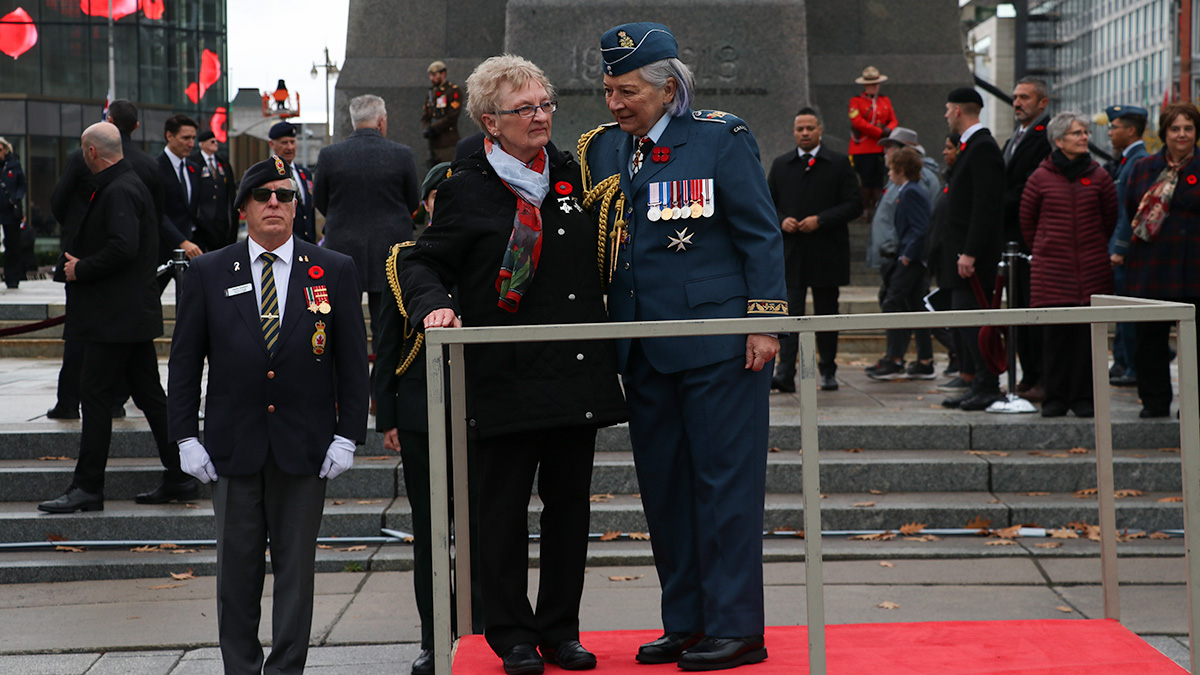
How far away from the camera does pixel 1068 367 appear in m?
8.38

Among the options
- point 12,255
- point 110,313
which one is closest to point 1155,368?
point 110,313

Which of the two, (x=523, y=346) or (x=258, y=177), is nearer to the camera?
(x=523, y=346)

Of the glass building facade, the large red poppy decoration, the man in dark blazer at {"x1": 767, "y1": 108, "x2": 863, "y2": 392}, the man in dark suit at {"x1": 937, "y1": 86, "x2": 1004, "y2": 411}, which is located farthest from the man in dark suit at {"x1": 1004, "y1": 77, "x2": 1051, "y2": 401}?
the glass building facade

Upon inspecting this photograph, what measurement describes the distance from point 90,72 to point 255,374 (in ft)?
174

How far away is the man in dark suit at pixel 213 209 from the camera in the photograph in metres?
10.1

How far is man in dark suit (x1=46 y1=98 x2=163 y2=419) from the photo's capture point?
7914 mm

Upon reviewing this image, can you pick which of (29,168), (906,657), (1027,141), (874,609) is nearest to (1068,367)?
(1027,141)

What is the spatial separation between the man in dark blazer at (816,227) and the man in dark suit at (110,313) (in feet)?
14.2

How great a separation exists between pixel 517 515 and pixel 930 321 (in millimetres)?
1423

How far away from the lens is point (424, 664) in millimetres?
5105

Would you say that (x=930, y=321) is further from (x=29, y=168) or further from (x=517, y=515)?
(x=29, y=168)

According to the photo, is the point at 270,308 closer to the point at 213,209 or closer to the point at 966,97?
the point at 213,209

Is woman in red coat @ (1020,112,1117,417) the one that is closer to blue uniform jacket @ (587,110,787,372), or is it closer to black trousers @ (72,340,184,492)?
blue uniform jacket @ (587,110,787,372)

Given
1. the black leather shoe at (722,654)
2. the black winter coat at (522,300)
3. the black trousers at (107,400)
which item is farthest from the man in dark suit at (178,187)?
the black leather shoe at (722,654)
